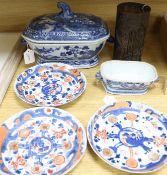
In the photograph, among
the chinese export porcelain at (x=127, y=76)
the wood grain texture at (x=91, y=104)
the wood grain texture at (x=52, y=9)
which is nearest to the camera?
the wood grain texture at (x=91, y=104)

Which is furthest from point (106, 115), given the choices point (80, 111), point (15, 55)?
point (15, 55)

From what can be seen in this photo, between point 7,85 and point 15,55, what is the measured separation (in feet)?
0.45

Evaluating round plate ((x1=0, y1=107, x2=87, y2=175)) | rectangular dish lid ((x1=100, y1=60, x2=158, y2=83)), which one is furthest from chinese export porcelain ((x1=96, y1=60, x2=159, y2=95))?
round plate ((x1=0, y1=107, x2=87, y2=175))

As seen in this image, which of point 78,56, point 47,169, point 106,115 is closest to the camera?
point 47,169

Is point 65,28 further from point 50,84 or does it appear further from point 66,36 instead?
point 50,84

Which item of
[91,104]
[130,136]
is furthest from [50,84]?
[130,136]

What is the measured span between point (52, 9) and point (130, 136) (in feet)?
1.77

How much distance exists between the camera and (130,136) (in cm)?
56

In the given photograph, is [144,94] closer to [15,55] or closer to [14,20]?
[15,55]

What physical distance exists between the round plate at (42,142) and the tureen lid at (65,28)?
0.70ft

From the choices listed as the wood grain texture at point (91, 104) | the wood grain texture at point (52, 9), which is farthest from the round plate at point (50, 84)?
the wood grain texture at point (52, 9)

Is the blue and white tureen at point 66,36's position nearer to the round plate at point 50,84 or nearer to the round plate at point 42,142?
the round plate at point 50,84

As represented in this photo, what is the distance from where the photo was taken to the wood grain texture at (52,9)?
852 millimetres

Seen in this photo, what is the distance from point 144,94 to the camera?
0.66 metres
